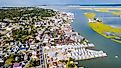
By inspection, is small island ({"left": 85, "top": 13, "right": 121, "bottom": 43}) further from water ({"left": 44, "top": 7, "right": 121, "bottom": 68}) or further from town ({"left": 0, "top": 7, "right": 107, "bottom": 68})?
town ({"left": 0, "top": 7, "right": 107, "bottom": 68})

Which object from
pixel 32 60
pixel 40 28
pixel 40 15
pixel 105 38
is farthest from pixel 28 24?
pixel 32 60

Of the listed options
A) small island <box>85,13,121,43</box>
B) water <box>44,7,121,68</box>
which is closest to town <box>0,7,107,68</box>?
water <box>44,7,121,68</box>

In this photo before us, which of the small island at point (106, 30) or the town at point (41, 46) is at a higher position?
the town at point (41, 46)

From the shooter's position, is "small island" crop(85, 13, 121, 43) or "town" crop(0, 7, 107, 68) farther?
"small island" crop(85, 13, 121, 43)

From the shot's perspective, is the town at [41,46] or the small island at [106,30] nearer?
the town at [41,46]

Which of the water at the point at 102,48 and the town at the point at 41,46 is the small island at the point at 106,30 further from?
the town at the point at 41,46

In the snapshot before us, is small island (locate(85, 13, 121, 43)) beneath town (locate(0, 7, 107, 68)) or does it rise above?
beneath

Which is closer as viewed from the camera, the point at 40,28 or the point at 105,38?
the point at 105,38

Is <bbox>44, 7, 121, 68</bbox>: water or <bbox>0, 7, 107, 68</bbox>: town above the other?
<bbox>0, 7, 107, 68</bbox>: town

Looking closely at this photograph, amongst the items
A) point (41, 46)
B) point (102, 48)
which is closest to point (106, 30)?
point (102, 48)

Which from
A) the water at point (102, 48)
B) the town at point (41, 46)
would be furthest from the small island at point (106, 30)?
the town at point (41, 46)

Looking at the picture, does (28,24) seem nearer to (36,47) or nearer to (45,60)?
(36,47)
